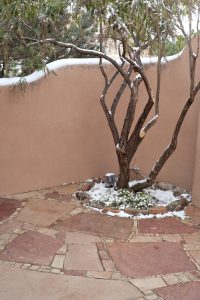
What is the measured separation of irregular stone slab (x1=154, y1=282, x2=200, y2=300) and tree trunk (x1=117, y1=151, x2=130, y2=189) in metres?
2.14

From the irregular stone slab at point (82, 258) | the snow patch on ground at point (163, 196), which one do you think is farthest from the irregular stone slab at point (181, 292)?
the snow patch on ground at point (163, 196)

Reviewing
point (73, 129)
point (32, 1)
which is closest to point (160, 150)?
point (73, 129)

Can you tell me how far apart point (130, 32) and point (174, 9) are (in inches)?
24.4

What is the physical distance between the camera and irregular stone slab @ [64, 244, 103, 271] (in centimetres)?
359

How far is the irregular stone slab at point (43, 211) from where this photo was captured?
181 inches

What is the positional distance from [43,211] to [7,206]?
51cm

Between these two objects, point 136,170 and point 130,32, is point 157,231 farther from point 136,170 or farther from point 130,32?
point 130,32

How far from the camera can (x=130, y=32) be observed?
4230 millimetres

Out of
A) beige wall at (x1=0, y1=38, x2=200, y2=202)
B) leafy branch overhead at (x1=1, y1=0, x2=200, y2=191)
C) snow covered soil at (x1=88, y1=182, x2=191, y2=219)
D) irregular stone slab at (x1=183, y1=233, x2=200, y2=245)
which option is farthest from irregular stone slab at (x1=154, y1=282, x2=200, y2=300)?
beige wall at (x1=0, y1=38, x2=200, y2=202)

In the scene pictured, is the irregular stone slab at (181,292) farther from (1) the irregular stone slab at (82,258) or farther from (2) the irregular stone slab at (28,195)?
(2) the irregular stone slab at (28,195)

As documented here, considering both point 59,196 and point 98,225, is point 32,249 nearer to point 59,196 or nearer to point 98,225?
point 98,225

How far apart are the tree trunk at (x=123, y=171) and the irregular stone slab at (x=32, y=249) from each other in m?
1.54

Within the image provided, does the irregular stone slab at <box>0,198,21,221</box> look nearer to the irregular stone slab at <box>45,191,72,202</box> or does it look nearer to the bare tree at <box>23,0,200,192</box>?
the irregular stone slab at <box>45,191,72,202</box>

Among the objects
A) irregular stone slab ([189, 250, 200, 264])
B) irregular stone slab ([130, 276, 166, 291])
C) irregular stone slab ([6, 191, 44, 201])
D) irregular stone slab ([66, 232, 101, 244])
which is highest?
irregular stone slab ([6, 191, 44, 201])
